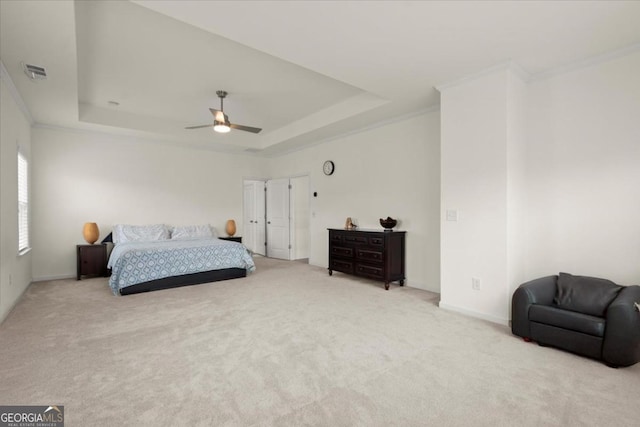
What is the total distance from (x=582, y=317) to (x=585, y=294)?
1.47ft

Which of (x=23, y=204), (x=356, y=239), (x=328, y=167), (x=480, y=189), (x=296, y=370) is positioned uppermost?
(x=328, y=167)

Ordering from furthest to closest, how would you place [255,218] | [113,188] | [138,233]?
[255,218] → [113,188] → [138,233]

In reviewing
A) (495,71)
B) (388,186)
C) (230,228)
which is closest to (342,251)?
(388,186)

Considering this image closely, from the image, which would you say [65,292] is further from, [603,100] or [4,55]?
[603,100]

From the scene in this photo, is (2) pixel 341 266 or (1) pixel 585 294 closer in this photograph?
(1) pixel 585 294

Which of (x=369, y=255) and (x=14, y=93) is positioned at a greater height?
(x=14, y=93)

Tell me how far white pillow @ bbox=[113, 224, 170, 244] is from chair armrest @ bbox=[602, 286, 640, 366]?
6587 millimetres

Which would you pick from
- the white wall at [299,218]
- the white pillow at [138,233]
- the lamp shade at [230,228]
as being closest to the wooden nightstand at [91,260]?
the white pillow at [138,233]

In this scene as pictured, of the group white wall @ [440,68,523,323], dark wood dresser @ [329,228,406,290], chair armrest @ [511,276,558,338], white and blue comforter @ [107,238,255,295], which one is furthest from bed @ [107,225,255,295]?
chair armrest @ [511,276,558,338]

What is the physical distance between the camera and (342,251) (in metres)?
5.50

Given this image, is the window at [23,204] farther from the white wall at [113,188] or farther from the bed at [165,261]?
the bed at [165,261]

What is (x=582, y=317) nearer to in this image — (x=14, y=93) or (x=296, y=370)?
(x=296, y=370)

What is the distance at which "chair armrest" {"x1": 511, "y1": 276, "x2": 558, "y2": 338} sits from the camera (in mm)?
2820

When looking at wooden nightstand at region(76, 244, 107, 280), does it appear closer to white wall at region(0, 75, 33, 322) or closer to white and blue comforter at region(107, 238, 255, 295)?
white and blue comforter at region(107, 238, 255, 295)
